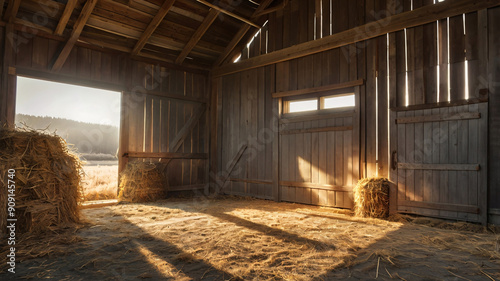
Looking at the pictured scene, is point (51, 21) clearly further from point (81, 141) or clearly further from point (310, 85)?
point (81, 141)

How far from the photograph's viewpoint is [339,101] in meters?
5.63

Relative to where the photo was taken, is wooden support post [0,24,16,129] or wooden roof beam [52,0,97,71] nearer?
wooden support post [0,24,16,129]

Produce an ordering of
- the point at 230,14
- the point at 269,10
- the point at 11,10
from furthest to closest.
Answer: the point at 269,10, the point at 230,14, the point at 11,10

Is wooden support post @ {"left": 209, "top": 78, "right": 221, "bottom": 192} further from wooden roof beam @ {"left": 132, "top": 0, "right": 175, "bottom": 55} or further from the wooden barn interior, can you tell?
wooden roof beam @ {"left": 132, "top": 0, "right": 175, "bottom": 55}

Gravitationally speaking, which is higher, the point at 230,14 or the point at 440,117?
the point at 230,14

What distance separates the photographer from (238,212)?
5043 mm

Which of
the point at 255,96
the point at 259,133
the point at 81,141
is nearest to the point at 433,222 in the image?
the point at 259,133

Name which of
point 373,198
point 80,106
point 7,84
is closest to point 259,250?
point 373,198

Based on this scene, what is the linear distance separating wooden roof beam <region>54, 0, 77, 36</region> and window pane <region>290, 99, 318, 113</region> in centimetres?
447

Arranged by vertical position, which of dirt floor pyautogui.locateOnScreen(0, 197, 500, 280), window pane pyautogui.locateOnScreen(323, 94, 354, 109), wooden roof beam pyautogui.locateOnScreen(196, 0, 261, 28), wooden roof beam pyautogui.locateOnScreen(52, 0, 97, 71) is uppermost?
wooden roof beam pyautogui.locateOnScreen(196, 0, 261, 28)

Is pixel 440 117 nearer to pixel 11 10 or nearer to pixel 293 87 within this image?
pixel 293 87

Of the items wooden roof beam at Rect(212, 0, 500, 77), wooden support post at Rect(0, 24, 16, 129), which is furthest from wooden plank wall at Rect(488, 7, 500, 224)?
wooden support post at Rect(0, 24, 16, 129)

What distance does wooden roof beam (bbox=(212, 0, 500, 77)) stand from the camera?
426 cm

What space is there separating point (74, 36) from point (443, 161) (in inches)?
261
